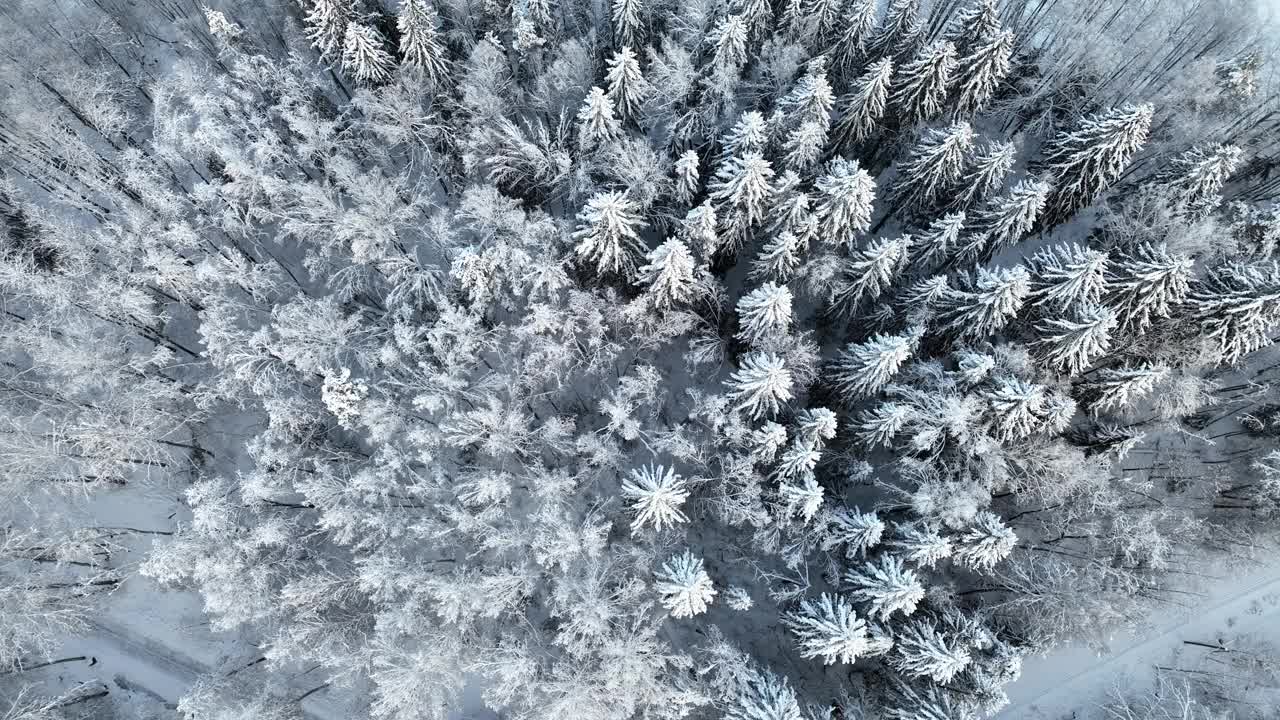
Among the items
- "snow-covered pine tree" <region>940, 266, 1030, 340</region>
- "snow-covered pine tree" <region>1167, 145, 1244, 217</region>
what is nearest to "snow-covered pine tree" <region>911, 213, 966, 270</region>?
"snow-covered pine tree" <region>940, 266, 1030, 340</region>

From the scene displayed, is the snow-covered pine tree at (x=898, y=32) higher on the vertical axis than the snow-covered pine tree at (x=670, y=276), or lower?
higher

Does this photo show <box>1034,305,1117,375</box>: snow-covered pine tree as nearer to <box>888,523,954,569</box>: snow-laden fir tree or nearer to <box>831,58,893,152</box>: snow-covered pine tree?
<box>888,523,954,569</box>: snow-laden fir tree

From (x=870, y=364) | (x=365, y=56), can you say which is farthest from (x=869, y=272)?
(x=365, y=56)

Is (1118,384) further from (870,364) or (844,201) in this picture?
(844,201)

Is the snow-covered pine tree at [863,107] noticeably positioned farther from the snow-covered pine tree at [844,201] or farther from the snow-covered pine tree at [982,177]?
the snow-covered pine tree at [982,177]

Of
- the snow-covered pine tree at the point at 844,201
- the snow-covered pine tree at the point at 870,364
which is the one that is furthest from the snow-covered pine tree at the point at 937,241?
the snow-covered pine tree at the point at 870,364

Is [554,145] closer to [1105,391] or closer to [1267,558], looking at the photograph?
[1105,391]

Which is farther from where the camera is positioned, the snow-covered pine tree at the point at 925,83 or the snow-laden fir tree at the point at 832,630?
Answer: the snow-covered pine tree at the point at 925,83
